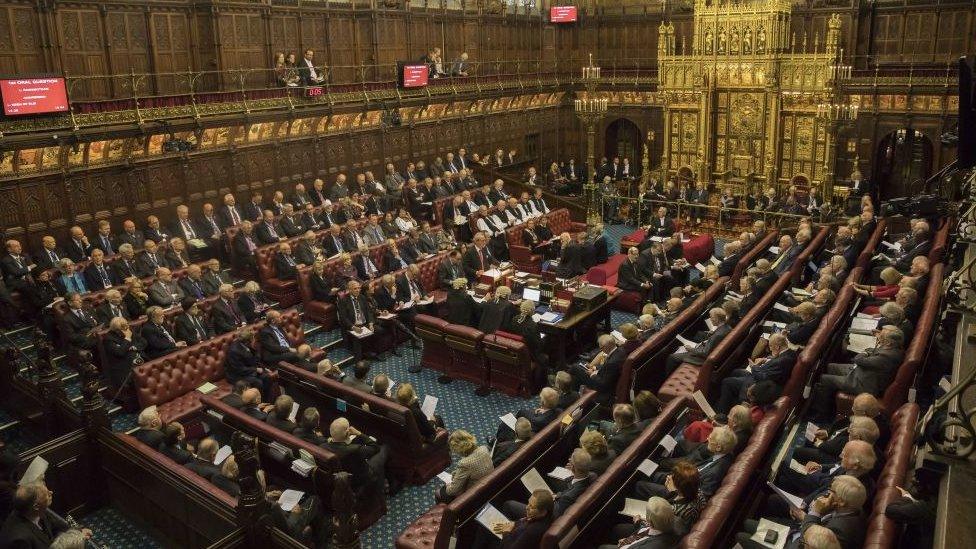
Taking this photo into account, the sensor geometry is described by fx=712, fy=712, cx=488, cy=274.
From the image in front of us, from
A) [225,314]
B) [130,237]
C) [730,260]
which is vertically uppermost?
[130,237]

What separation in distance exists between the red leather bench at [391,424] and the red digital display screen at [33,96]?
7400 millimetres

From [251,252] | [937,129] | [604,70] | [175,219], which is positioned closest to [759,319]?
[251,252]

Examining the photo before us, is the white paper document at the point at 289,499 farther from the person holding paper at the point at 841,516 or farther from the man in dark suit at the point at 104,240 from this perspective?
the man in dark suit at the point at 104,240

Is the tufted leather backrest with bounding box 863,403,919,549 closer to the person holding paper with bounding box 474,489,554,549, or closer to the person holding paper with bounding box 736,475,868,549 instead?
the person holding paper with bounding box 736,475,868,549

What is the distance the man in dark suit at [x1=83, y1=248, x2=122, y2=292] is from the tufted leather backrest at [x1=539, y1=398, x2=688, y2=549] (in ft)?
32.4

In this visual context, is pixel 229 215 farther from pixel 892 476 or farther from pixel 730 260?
pixel 892 476

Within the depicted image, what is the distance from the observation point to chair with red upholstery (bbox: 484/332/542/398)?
10.7m

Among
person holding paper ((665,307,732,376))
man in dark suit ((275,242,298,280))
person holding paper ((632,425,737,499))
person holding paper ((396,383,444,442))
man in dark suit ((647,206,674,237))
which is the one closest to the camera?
person holding paper ((632,425,737,499))

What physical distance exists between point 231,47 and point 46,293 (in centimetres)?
755

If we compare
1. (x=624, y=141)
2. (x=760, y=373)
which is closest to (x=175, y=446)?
(x=760, y=373)

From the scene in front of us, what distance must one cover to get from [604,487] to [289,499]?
3.10 meters

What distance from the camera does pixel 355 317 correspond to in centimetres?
1221

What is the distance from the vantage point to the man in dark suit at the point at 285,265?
14.0 m

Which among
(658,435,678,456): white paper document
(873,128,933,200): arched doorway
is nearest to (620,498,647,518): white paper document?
(658,435,678,456): white paper document
